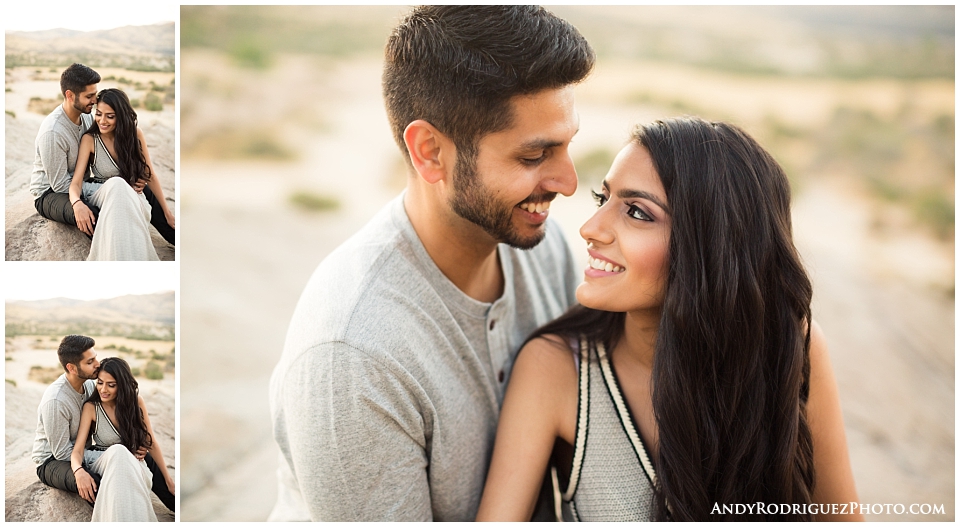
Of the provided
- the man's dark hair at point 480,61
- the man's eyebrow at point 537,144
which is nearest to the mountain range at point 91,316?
the man's dark hair at point 480,61

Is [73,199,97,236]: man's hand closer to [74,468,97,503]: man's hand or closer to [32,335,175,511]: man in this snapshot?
[32,335,175,511]: man

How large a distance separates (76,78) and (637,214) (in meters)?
1.25

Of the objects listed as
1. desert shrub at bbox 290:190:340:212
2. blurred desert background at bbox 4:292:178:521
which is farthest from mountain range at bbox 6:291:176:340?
desert shrub at bbox 290:190:340:212

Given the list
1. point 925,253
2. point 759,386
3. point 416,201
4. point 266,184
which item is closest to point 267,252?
point 266,184

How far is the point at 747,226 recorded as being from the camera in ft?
5.34

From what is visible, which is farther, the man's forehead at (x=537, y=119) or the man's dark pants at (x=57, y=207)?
the man's forehead at (x=537, y=119)

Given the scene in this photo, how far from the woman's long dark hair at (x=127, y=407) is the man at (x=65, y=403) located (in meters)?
0.03

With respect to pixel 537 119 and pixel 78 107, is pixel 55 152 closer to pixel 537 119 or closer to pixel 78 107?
pixel 78 107

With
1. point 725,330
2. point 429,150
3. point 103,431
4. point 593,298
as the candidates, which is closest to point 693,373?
point 725,330

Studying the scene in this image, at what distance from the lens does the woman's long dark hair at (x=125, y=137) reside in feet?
4.96

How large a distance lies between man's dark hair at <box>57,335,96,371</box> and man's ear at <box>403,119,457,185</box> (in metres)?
0.85

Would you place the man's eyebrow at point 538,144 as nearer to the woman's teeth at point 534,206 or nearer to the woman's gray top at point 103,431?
the woman's teeth at point 534,206

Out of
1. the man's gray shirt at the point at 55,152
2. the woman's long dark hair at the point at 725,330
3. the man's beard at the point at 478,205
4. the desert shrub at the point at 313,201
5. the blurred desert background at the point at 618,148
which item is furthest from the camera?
the desert shrub at the point at 313,201

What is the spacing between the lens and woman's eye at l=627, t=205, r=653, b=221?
64.4 inches
